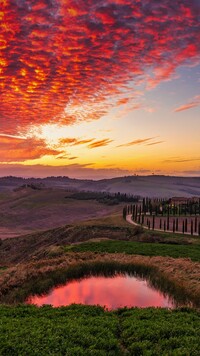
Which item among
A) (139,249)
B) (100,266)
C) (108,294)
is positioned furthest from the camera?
(139,249)

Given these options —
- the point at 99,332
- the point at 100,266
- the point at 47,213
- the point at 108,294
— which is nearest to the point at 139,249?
the point at 100,266

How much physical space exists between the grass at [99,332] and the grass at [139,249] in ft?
58.5

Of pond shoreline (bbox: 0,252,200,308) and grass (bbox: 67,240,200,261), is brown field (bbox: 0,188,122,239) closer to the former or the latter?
grass (bbox: 67,240,200,261)

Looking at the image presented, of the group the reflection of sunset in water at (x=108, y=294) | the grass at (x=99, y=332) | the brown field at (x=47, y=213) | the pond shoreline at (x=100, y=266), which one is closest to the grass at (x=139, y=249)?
the pond shoreline at (x=100, y=266)

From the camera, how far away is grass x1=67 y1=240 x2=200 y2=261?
121 ft

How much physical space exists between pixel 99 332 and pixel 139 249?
24689 millimetres

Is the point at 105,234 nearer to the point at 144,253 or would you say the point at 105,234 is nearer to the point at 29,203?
the point at 144,253

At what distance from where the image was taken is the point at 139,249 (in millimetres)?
39781

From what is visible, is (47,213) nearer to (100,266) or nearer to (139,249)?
(139,249)

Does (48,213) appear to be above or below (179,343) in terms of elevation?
below

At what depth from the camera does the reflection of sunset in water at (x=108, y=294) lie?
2394cm

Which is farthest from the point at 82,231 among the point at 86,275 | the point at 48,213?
the point at 48,213

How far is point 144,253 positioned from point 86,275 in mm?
8907

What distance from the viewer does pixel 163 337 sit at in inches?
594
